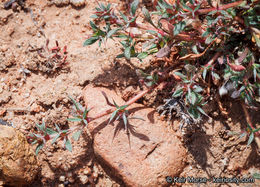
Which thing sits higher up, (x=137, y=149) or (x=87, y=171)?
(x=137, y=149)

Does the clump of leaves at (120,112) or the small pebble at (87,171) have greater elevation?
the clump of leaves at (120,112)

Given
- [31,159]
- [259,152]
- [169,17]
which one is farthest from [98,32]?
[259,152]

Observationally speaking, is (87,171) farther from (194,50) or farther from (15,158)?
(194,50)

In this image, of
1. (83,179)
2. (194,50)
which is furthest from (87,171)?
(194,50)

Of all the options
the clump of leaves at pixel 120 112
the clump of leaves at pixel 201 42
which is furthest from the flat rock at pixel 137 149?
the clump of leaves at pixel 201 42

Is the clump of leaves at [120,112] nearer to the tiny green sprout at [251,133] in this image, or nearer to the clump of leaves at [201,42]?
the clump of leaves at [201,42]

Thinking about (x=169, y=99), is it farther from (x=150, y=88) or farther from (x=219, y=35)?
(x=219, y=35)

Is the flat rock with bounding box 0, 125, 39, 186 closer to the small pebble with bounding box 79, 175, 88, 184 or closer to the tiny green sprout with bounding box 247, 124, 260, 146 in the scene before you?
the small pebble with bounding box 79, 175, 88, 184
